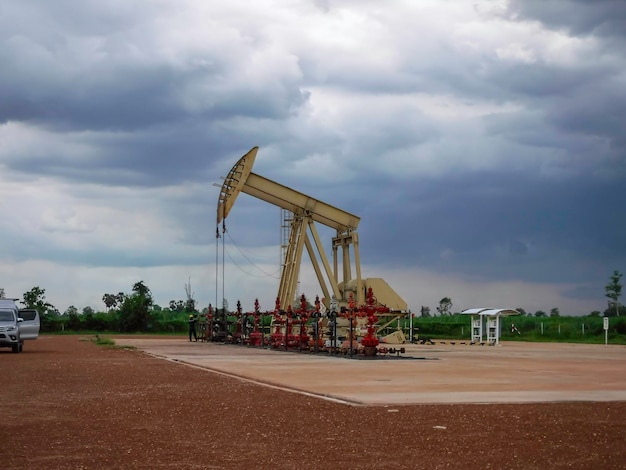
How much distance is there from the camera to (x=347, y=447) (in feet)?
33.1

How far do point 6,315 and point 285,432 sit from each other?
89.8ft

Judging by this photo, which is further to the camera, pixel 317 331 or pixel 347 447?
pixel 317 331

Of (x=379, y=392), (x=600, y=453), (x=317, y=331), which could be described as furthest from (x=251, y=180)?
(x=600, y=453)

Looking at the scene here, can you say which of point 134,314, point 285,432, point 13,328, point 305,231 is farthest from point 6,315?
point 134,314

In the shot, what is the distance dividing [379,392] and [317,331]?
19741 mm

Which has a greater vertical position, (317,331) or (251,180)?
(251,180)

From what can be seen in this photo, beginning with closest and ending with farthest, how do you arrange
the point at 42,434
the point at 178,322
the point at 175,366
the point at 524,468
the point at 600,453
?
1. the point at 524,468
2. the point at 600,453
3. the point at 42,434
4. the point at 175,366
5. the point at 178,322

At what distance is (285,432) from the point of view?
11.4 m

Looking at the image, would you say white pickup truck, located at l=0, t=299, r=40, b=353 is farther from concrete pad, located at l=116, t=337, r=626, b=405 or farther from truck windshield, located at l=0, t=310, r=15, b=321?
concrete pad, located at l=116, t=337, r=626, b=405

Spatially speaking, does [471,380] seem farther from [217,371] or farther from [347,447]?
[347,447]

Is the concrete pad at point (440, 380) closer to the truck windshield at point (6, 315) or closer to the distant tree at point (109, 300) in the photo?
the truck windshield at point (6, 315)

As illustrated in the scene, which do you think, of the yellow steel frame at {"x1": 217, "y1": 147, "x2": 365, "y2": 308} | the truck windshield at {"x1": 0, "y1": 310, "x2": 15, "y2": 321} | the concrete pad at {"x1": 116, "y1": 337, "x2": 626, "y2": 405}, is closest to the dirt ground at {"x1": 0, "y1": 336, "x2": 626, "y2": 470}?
the concrete pad at {"x1": 116, "y1": 337, "x2": 626, "y2": 405}

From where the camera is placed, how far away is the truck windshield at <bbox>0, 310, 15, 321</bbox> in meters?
35.8

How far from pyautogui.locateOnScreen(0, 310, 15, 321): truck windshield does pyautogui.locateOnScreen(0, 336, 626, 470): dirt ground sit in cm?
2013
